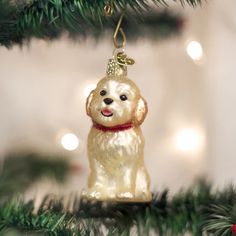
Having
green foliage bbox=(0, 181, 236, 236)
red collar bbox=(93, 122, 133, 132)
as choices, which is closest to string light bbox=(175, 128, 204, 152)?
green foliage bbox=(0, 181, 236, 236)

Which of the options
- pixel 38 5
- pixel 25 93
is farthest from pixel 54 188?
pixel 38 5

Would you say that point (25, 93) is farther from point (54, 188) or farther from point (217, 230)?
point (217, 230)

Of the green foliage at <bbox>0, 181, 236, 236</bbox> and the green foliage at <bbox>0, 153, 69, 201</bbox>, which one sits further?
the green foliage at <bbox>0, 153, 69, 201</bbox>

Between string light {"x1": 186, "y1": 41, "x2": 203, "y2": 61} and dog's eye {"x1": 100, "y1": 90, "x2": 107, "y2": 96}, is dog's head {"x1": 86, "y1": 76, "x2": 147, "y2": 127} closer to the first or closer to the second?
dog's eye {"x1": 100, "y1": 90, "x2": 107, "y2": 96}

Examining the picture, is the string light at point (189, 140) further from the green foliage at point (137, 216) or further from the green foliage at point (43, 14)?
the green foliage at point (43, 14)

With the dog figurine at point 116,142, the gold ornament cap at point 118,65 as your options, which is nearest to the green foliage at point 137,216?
the dog figurine at point 116,142

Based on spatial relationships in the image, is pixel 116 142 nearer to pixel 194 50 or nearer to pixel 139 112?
pixel 139 112

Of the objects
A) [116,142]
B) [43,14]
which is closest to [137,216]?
[116,142]

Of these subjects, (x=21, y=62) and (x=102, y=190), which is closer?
Answer: (x=102, y=190)
